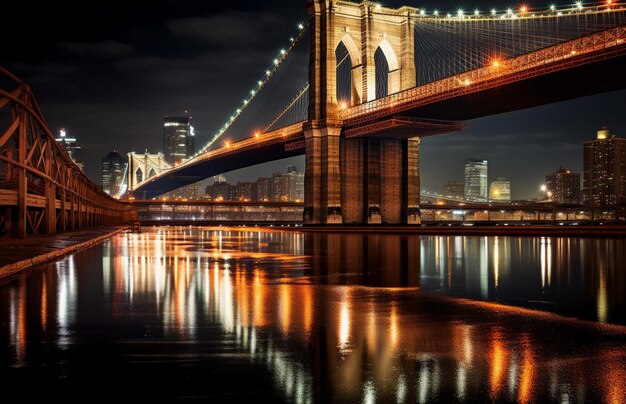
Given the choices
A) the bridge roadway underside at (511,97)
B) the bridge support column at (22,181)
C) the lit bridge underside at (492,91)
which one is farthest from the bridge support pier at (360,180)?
the bridge support column at (22,181)

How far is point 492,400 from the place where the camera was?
215 inches

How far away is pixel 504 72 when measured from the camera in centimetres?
4947

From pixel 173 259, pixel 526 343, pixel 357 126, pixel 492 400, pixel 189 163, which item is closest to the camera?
pixel 492 400

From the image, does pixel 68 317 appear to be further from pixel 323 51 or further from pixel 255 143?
pixel 255 143

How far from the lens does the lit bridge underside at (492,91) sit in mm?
43375

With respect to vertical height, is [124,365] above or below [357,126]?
below

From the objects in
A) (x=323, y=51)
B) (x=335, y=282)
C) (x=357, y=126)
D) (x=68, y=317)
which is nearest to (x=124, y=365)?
(x=68, y=317)

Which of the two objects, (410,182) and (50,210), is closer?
(50,210)

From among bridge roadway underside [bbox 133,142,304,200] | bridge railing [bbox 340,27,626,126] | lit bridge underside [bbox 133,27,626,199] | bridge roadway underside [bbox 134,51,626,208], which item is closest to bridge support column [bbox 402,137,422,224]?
bridge roadway underside [bbox 134,51,626,208]

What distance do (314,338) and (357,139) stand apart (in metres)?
65.2

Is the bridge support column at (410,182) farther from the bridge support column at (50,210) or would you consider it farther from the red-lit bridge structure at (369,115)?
the bridge support column at (50,210)

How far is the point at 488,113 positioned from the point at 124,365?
191 ft

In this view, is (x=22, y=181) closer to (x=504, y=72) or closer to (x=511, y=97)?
(x=504, y=72)

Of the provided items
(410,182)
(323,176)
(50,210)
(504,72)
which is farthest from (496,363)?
(410,182)
